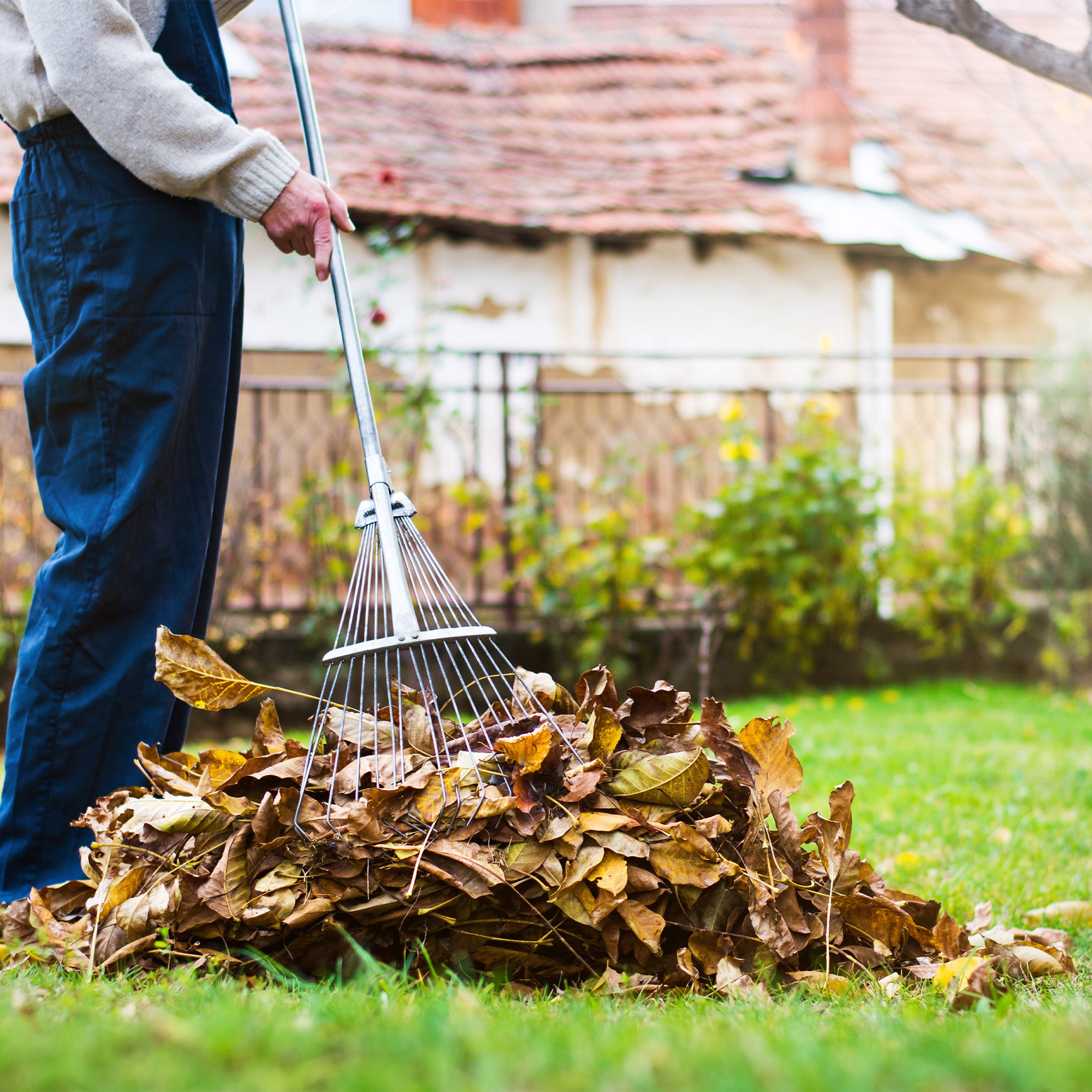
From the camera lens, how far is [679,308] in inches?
299

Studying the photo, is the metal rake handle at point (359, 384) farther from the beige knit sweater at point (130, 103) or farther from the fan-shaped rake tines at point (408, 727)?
the beige knit sweater at point (130, 103)

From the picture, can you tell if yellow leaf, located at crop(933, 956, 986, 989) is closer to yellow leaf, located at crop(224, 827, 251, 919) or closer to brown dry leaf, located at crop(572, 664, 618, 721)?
brown dry leaf, located at crop(572, 664, 618, 721)

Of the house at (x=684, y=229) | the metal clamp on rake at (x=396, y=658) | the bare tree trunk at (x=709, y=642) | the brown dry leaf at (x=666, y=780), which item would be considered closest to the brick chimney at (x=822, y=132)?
the house at (x=684, y=229)

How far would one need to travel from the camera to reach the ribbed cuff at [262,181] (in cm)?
178

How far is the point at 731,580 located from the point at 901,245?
342 centimetres

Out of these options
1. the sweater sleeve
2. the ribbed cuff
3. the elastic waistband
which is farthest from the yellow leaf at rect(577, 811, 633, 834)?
the sweater sleeve

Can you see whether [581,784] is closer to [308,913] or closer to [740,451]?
[308,913]

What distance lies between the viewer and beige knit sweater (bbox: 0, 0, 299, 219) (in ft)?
5.54

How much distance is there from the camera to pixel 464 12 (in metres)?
10.7

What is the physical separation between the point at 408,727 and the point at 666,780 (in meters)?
0.42

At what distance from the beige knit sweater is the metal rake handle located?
178 mm

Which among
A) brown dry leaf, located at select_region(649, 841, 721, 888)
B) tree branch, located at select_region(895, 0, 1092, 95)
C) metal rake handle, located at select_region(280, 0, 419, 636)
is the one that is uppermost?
tree branch, located at select_region(895, 0, 1092, 95)

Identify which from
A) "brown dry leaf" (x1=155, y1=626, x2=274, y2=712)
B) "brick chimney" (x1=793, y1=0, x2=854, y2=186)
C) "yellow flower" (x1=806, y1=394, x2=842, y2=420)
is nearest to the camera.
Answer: "brown dry leaf" (x1=155, y1=626, x2=274, y2=712)

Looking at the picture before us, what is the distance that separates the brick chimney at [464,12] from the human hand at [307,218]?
31.5 ft
